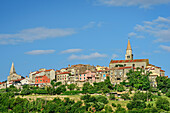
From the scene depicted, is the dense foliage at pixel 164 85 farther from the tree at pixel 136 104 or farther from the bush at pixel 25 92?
the bush at pixel 25 92

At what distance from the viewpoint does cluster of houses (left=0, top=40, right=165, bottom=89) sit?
8500 centimetres

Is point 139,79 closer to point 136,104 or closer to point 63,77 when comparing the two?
point 136,104

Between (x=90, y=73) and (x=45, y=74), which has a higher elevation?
(x=45, y=74)

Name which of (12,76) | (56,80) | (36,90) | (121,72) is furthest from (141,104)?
(12,76)

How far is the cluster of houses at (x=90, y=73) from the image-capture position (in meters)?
85.0

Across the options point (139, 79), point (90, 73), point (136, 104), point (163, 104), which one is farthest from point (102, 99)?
point (90, 73)

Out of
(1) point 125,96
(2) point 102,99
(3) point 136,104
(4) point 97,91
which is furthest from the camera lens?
(4) point 97,91

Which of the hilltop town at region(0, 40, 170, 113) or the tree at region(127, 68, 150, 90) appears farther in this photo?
the tree at region(127, 68, 150, 90)

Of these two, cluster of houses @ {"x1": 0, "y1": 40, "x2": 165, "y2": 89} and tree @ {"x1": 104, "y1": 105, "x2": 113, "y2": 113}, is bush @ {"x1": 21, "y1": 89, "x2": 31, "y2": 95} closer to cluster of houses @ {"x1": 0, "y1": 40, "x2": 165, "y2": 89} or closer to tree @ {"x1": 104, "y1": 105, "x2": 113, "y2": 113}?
cluster of houses @ {"x1": 0, "y1": 40, "x2": 165, "y2": 89}

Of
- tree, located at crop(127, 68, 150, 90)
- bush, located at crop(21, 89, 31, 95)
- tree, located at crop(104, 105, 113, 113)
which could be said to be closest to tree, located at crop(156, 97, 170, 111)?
tree, located at crop(104, 105, 113, 113)

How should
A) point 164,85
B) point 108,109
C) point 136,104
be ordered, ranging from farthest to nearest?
point 164,85 → point 108,109 → point 136,104

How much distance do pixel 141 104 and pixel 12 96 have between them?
108 ft

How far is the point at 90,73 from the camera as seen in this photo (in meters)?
91.2

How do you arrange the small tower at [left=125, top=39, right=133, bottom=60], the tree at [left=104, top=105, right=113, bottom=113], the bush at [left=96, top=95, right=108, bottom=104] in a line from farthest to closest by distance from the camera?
1. the small tower at [left=125, top=39, right=133, bottom=60]
2. the bush at [left=96, top=95, right=108, bottom=104]
3. the tree at [left=104, top=105, right=113, bottom=113]
